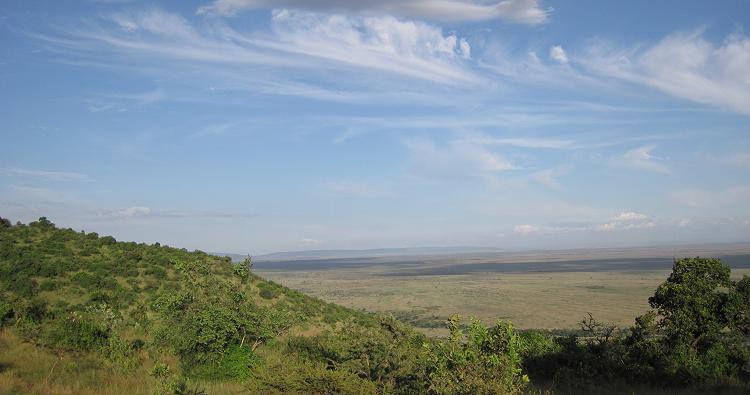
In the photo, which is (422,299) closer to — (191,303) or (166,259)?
(166,259)

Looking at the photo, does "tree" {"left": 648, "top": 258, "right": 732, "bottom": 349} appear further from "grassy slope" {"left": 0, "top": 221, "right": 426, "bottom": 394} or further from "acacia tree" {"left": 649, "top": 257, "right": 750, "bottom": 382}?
"grassy slope" {"left": 0, "top": 221, "right": 426, "bottom": 394}

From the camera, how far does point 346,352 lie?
10195mm

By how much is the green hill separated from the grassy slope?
0.08 meters

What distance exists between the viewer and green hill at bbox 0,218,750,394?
31.0 feet

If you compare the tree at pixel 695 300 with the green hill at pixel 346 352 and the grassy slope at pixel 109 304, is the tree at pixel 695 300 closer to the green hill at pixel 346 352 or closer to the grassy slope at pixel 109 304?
the green hill at pixel 346 352

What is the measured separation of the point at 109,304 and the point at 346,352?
20.8 meters

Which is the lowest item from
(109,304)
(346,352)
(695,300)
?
(109,304)

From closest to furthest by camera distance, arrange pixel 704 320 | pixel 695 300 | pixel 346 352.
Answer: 1. pixel 346 352
2. pixel 695 300
3. pixel 704 320

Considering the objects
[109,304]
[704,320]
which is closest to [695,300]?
[704,320]

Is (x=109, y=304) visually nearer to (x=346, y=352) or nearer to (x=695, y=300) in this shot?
(x=346, y=352)

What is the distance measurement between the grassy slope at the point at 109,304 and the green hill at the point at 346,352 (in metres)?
0.08

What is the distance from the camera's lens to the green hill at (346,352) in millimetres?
9438

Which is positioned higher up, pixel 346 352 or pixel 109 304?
pixel 346 352

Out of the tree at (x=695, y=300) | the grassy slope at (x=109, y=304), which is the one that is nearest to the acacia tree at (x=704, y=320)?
the tree at (x=695, y=300)
